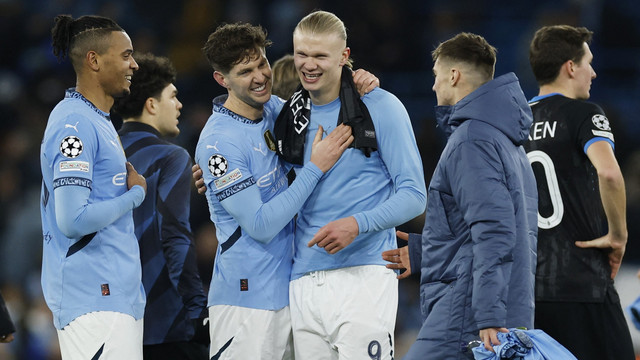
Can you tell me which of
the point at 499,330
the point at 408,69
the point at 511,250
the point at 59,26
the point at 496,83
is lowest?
the point at 499,330

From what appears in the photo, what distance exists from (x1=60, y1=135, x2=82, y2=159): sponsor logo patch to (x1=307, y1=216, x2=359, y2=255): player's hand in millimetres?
1148

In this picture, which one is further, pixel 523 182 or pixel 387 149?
pixel 387 149

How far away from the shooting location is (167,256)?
5223 mm

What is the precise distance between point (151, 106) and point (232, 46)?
1.27 meters

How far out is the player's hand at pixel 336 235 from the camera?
4.06 metres

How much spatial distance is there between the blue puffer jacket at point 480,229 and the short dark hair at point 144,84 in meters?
2.22

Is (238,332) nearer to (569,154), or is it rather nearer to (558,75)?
(569,154)

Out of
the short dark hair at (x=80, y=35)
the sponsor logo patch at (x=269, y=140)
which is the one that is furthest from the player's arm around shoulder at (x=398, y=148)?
the short dark hair at (x=80, y=35)

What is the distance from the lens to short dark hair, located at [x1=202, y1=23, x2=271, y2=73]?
14.6ft

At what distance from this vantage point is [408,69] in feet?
35.0

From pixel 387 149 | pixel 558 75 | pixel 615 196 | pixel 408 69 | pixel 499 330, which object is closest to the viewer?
pixel 499 330

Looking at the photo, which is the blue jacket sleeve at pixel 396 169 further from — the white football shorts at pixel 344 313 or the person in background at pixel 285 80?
the person in background at pixel 285 80

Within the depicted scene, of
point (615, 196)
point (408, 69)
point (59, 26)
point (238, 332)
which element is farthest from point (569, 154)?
point (408, 69)

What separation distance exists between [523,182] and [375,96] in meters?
0.85
